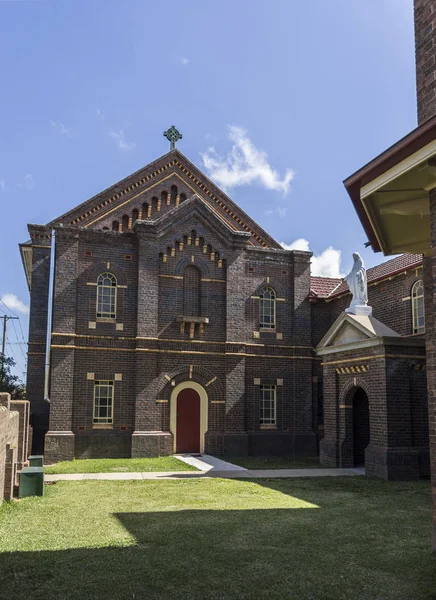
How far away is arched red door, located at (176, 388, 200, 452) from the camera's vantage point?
74.2 feet

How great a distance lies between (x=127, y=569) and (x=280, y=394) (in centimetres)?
1774

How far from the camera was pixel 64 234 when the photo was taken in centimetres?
2202

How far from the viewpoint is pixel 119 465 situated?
19016mm

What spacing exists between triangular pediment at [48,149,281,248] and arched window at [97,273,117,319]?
2.54 metres

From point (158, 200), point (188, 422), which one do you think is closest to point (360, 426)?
point (188, 422)

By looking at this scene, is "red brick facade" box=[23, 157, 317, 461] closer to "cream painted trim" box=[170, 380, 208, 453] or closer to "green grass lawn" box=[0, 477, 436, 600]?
"cream painted trim" box=[170, 380, 208, 453]

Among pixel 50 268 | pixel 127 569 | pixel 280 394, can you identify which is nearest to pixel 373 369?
pixel 280 394

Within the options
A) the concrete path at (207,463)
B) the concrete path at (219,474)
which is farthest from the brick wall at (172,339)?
the concrete path at (219,474)

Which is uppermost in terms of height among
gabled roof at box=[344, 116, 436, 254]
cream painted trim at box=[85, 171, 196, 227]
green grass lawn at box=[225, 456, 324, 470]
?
cream painted trim at box=[85, 171, 196, 227]

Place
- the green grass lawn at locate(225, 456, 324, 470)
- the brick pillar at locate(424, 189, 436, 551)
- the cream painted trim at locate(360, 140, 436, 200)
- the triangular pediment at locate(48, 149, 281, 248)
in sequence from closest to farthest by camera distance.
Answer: the cream painted trim at locate(360, 140, 436, 200) → the brick pillar at locate(424, 189, 436, 551) → the green grass lawn at locate(225, 456, 324, 470) → the triangular pediment at locate(48, 149, 281, 248)

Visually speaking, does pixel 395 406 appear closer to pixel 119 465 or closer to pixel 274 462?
pixel 274 462

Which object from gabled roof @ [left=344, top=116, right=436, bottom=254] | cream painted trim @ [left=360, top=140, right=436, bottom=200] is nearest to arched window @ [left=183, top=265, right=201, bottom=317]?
gabled roof @ [left=344, top=116, right=436, bottom=254]

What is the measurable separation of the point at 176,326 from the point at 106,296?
3.03 metres

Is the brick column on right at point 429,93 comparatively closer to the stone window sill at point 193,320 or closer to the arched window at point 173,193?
the stone window sill at point 193,320
